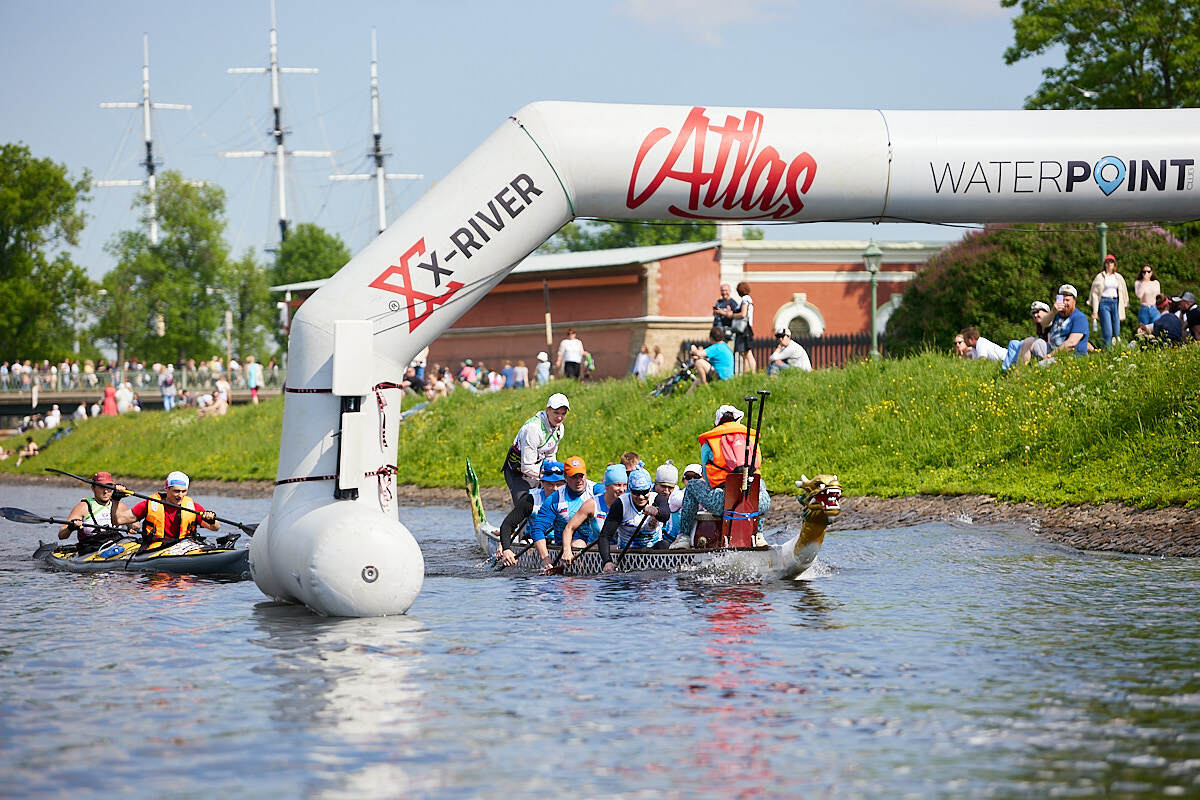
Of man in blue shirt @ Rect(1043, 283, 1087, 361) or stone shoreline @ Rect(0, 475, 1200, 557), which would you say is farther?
man in blue shirt @ Rect(1043, 283, 1087, 361)

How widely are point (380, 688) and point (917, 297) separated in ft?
94.2

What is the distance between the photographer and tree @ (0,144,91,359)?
229ft

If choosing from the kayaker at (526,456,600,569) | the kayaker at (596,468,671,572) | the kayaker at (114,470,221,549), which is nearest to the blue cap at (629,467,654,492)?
the kayaker at (596,468,671,572)

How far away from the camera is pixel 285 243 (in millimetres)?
99062

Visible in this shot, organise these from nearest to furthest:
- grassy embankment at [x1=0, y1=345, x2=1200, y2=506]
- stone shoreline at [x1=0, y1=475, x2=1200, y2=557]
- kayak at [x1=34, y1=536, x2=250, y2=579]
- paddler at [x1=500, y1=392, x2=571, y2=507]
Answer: paddler at [x1=500, y1=392, x2=571, y2=507], stone shoreline at [x1=0, y1=475, x2=1200, y2=557], kayak at [x1=34, y1=536, x2=250, y2=579], grassy embankment at [x1=0, y1=345, x2=1200, y2=506]

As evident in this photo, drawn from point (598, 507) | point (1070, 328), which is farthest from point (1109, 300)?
point (598, 507)

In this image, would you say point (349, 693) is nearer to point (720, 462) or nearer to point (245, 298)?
point (720, 462)

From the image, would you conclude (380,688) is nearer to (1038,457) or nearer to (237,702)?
(237,702)

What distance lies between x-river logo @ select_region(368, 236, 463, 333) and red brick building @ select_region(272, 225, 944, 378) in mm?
37533

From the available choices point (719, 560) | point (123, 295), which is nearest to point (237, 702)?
point (719, 560)

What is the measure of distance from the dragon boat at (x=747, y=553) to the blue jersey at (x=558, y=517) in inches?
8.2

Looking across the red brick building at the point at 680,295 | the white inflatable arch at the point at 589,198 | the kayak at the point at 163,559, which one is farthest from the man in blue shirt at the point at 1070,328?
the red brick building at the point at 680,295

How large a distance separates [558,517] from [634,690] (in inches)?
295

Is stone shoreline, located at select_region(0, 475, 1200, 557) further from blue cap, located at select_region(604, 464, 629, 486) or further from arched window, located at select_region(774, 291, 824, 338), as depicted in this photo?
arched window, located at select_region(774, 291, 824, 338)
